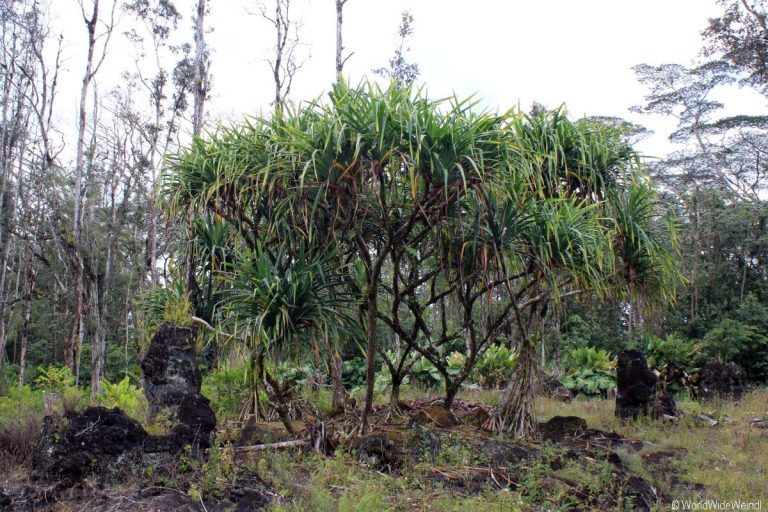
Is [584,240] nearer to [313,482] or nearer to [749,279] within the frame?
[313,482]

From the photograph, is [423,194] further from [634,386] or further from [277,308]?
[634,386]

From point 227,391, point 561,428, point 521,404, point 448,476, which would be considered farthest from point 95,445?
point 561,428

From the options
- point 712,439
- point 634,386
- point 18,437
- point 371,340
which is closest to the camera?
point 18,437

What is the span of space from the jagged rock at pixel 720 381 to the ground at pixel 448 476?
336cm

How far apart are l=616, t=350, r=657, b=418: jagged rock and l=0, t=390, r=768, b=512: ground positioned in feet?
3.44

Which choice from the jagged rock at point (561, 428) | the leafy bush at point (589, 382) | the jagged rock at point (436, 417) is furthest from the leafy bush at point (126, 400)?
the leafy bush at point (589, 382)

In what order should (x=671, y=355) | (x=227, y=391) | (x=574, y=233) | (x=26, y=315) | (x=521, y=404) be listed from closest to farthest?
(x=574, y=233), (x=521, y=404), (x=227, y=391), (x=671, y=355), (x=26, y=315)

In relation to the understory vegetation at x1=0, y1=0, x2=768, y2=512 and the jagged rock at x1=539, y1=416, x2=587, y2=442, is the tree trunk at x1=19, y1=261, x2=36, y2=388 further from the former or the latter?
the jagged rock at x1=539, y1=416, x2=587, y2=442

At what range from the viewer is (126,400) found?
5.99m

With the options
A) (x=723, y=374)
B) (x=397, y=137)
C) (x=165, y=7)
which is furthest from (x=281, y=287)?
(x=165, y=7)

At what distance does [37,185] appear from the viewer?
18.6 metres

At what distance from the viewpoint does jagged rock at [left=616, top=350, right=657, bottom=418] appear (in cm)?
812

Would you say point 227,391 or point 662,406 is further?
point 662,406

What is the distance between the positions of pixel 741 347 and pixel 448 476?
427 inches
